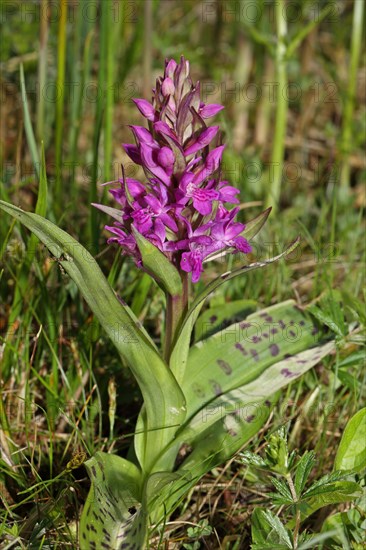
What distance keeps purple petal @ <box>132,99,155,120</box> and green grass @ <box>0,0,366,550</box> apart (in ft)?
1.33

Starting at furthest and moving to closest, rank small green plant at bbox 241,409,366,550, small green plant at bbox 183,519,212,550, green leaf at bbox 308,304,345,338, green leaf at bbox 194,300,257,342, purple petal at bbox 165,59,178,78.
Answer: green leaf at bbox 194,300,257,342 → green leaf at bbox 308,304,345,338 → small green plant at bbox 183,519,212,550 → purple petal at bbox 165,59,178,78 → small green plant at bbox 241,409,366,550

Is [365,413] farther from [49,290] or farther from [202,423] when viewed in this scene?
[49,290]

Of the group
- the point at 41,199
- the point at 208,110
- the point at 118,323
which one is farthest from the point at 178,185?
the point at 41,199

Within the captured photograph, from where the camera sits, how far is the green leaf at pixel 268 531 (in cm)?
139

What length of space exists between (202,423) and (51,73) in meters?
2.32

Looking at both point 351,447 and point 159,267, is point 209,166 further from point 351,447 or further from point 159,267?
point 351,447

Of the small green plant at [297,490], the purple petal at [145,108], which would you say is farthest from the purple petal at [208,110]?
the small green plant at [297,490]

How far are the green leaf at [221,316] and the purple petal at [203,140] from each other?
630 millimetres

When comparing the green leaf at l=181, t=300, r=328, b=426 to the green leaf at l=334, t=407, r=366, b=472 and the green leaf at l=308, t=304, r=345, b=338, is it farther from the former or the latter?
the green leaf at l=334, t=407, r=366, b=472

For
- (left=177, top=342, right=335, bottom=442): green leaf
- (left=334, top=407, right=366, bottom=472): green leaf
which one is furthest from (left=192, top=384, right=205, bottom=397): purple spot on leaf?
(left=334, top=407, right=366, bottom=472): green leaf

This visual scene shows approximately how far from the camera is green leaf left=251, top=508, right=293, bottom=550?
139 cm

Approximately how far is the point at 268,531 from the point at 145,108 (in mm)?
912

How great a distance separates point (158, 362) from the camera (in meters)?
1.48

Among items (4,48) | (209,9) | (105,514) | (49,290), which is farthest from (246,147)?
(105,514)
